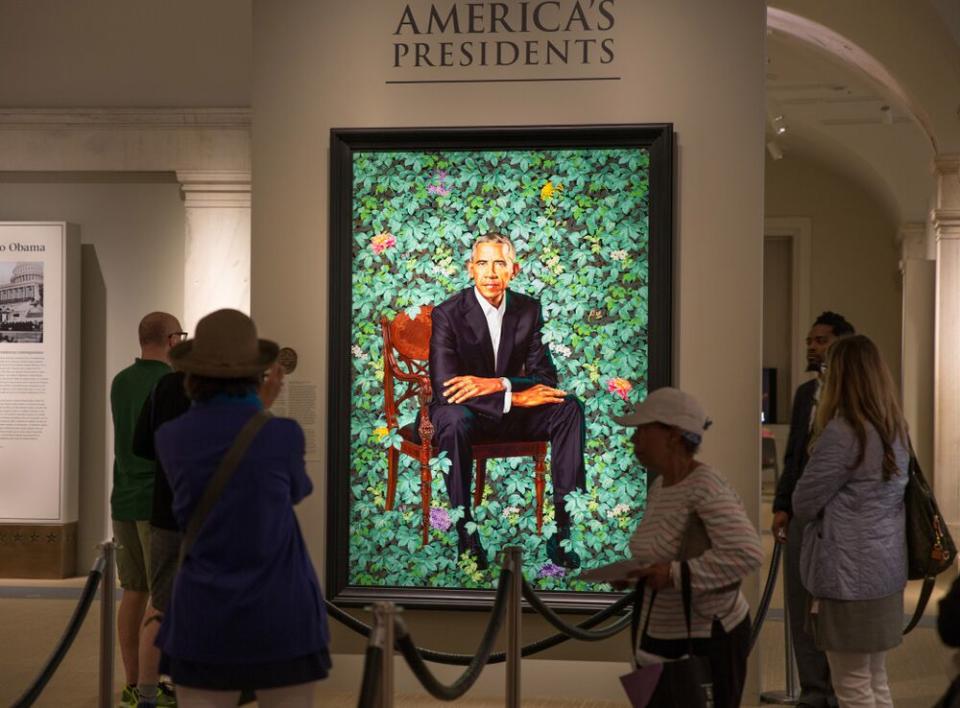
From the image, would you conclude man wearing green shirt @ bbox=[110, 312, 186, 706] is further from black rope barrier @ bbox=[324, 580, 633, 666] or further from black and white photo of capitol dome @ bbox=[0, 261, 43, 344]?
black and white photo of capitol dome @ bbox=[0, 261, 43, 344]

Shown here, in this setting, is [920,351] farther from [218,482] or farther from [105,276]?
[218,482]

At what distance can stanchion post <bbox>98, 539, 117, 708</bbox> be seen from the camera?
16.7ft

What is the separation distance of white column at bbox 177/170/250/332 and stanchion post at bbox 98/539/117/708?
16.9 feet

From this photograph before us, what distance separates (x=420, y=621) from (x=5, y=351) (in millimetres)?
5222

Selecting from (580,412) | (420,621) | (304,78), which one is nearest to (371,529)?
(420,621)

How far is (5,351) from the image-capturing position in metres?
10.3

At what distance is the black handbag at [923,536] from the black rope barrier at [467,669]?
1484 millimetres

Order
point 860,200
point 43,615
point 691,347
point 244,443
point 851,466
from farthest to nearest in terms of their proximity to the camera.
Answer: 1. point 860,200
2. point 43,615
3. point 691,347
4. point 851,466
5. point 244,443

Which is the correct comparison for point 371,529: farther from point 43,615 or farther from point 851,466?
point 43,615

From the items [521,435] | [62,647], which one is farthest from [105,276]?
[62,647]

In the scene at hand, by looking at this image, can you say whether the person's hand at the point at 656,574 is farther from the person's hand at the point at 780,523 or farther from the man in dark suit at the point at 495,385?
the man in dark suit at the point at 495,385

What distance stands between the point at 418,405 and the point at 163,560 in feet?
4.85

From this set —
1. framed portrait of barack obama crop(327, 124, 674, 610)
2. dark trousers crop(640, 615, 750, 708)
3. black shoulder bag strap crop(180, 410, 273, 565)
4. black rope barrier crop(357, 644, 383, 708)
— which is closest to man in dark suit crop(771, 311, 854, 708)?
framed portrait of barack obama crop(327, 124, 674, 610)

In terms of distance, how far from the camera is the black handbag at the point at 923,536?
488cm
